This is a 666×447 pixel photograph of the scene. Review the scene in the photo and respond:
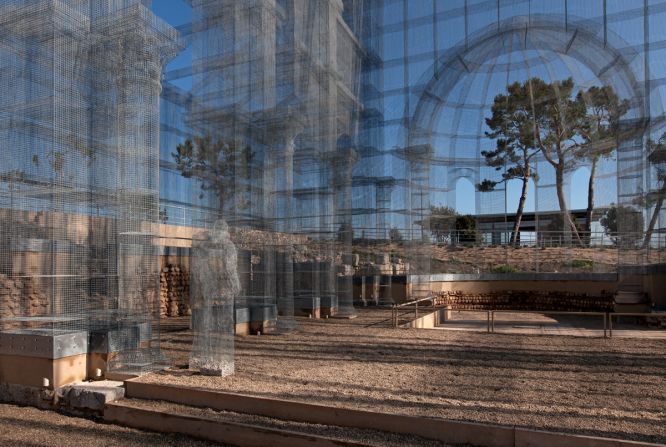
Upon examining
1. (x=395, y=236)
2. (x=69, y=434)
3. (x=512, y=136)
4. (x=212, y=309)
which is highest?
(x=512, y=136)

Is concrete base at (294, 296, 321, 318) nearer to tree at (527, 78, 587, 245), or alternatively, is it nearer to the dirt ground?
the dirt ground

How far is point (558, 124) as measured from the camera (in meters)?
21.0

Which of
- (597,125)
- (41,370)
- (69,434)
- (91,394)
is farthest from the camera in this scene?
(597,125)

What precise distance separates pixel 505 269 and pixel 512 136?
20.0 ft

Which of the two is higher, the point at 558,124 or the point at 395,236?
the point at 558,124

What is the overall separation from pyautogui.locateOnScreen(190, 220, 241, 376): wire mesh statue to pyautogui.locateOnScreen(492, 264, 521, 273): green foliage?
14493 millimetres

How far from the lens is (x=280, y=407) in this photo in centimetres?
495

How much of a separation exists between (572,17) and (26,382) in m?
16.7

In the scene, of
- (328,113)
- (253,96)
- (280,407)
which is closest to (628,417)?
(280,407)

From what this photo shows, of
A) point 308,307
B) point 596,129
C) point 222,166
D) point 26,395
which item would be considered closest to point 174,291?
point 308,307

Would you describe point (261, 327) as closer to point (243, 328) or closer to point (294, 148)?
point (243, 328)

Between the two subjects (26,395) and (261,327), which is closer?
(26,395)

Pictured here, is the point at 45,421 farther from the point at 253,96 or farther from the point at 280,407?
the point at 253,96

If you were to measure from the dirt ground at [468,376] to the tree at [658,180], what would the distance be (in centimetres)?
495
